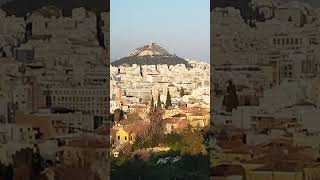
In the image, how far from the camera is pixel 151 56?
8.36 m

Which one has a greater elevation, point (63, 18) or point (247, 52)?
point (63, 18)

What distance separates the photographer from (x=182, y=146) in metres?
6.81

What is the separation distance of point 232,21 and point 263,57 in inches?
13.6

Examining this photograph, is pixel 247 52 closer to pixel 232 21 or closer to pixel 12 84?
pixel 232 21

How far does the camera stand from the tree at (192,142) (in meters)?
6.31

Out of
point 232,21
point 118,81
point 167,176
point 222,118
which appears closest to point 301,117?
point 222,118

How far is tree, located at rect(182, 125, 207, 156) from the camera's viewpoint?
6.31 meters

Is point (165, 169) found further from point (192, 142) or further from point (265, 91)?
point (265, 91)

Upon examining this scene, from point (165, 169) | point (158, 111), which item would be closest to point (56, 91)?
point (165, 169)

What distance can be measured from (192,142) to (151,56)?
7.27ft

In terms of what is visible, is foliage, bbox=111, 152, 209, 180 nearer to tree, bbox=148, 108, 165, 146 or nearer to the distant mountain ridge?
tree, bbox=148, 108, 165, 146

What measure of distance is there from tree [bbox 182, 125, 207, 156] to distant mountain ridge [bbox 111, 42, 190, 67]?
1.26m

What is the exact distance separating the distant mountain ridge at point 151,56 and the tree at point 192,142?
4.12ft

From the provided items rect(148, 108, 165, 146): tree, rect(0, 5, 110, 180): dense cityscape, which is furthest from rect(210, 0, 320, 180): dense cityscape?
rect(148, 108, 165, 146): tree
